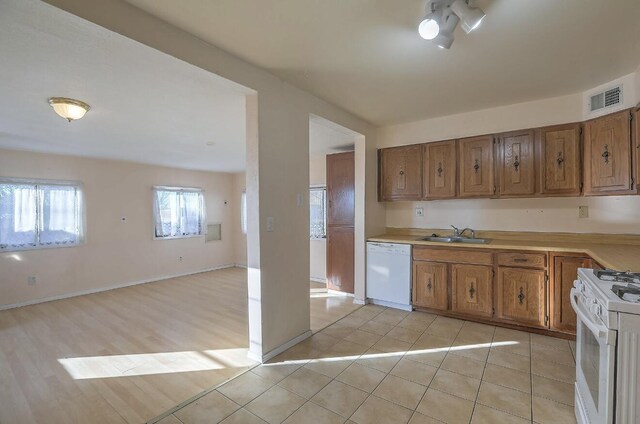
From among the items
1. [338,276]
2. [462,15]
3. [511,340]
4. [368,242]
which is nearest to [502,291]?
[511,340]

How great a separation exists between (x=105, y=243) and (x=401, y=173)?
5.13 metres

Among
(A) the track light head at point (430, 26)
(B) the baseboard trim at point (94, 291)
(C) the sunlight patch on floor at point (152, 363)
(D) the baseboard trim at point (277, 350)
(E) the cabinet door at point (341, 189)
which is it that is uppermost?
(A) the track light head at point (430, 26)

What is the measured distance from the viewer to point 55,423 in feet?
5.85

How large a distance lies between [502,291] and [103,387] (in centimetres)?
366

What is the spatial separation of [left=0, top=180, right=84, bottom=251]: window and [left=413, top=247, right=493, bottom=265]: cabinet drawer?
5374 millimetres

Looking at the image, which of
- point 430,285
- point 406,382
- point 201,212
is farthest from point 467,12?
point 201,212

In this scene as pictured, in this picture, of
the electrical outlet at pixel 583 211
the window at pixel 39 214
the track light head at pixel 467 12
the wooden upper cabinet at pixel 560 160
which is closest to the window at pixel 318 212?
the wooden upper cabinet at pixel 560 160

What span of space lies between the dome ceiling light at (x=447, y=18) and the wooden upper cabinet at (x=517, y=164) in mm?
1995

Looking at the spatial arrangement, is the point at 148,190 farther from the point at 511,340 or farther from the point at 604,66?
the point at 604,66

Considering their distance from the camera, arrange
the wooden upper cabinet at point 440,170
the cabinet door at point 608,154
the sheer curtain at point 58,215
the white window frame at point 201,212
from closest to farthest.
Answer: the cabinet door at point 608,154 → the wooden upper cabinet at point 440,170 → the sheer curtain at point 58,215 → the white window frame at point 201,212

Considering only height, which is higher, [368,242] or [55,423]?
[368,242]

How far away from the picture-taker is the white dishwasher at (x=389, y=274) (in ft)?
11.5

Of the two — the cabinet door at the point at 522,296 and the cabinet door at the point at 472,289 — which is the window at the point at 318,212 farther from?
the cabinet door at the point at 522,296

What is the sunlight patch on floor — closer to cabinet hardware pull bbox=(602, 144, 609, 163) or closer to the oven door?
the oven door
